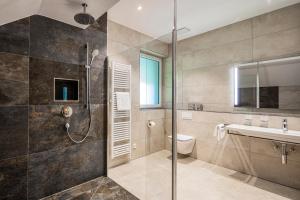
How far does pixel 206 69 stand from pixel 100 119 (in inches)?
82.2

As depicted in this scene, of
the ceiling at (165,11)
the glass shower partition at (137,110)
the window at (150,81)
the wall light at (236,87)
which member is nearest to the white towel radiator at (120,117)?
the glass shower partition at (137,110)

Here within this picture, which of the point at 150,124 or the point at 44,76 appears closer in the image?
the point at 44,76

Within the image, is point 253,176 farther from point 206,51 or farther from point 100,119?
point 100,119

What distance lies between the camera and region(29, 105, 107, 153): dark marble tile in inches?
70.6

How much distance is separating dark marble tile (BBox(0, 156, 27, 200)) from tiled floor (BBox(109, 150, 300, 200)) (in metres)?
1.10

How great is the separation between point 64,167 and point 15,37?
1.63 m

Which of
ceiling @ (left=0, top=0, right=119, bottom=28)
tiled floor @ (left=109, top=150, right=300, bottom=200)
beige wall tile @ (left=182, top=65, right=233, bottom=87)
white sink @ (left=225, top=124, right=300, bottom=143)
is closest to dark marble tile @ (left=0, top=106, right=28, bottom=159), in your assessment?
ceiling @ (left=0, top=0, right=119, bottom=28)

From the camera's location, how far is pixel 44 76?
1857 millimetres

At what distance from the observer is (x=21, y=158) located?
170 centimetres

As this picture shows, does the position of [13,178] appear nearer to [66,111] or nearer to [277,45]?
[66,111]

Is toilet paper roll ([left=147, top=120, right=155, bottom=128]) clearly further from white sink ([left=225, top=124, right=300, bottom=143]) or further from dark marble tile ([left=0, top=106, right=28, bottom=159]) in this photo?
dark marble tile ([left=0, top=106, right=28, bottom=159])

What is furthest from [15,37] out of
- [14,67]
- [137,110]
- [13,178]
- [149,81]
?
[137,110]

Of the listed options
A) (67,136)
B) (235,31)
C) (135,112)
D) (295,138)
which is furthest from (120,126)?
(235,31)

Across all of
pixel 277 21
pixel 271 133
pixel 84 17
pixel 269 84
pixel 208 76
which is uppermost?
pixel 277 21
